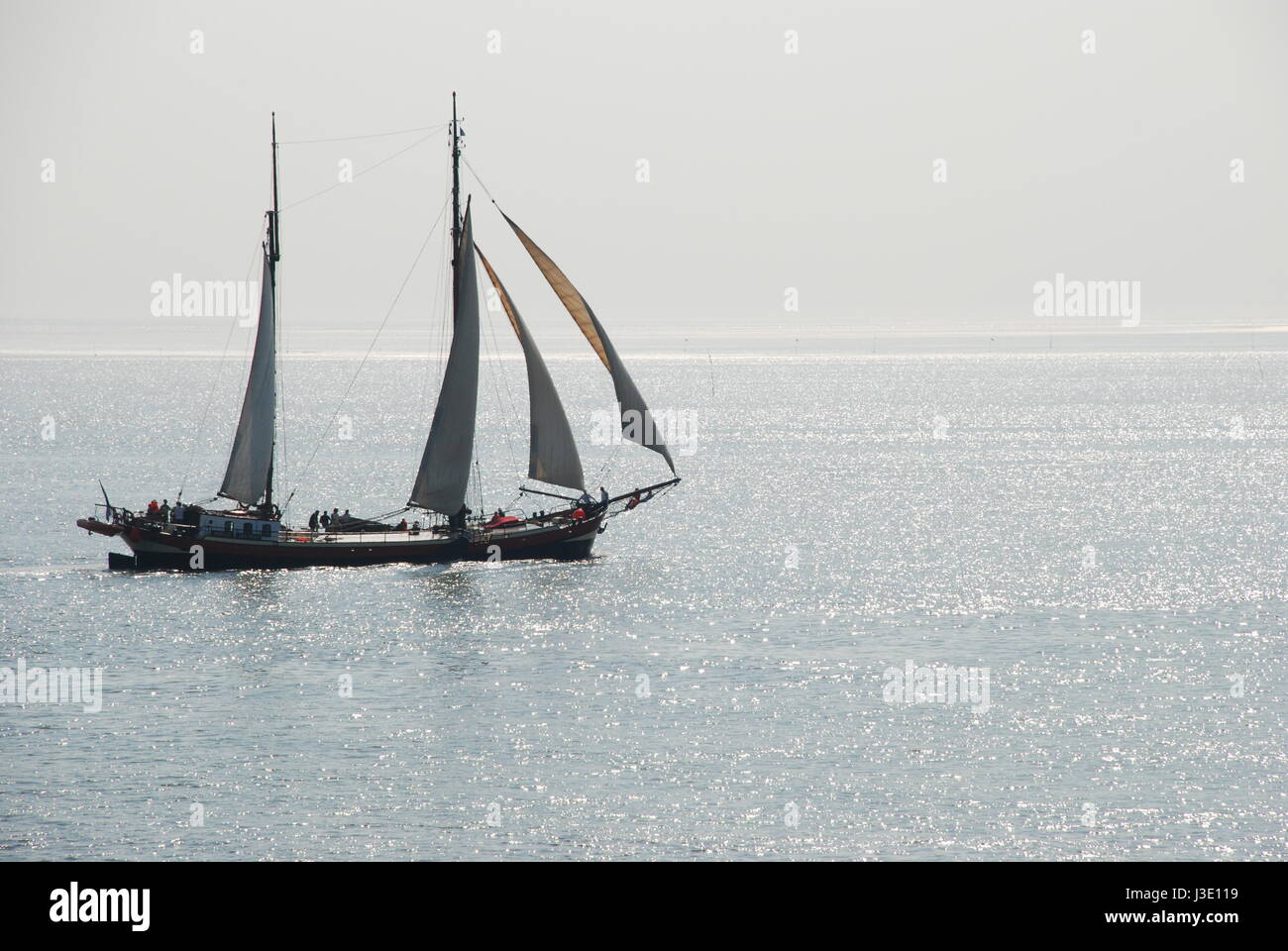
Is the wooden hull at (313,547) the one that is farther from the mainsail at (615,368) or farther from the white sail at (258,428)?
the mainsail at (615,368)

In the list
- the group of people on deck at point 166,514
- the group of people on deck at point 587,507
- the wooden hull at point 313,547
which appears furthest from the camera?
the group of people on deck at point 587,507

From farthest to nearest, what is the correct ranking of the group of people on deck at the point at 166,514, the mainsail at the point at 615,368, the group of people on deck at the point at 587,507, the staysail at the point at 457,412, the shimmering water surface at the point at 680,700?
1. the group of people on deck at the point at 587,507
2. the group of people on deck at the point at 166,514
3. the staysail at the point at 457,412
4. the mainsail at the point at 615,368
5. the shimmering water surface at the point at 680,700

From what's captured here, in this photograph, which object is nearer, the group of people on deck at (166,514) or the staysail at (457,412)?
the staysail at (457,412)

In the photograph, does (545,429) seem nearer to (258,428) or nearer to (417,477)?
(417,477)

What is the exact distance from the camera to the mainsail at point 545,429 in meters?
69.8

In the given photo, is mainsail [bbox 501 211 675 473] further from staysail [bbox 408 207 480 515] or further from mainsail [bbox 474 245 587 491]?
staysail [bbox 408 207 480 515]

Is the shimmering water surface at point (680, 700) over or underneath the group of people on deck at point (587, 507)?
underneath

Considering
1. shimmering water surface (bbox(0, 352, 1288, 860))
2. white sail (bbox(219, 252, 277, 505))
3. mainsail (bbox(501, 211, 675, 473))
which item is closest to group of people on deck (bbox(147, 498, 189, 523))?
white sail (bbox(219, 252, 277, 505))

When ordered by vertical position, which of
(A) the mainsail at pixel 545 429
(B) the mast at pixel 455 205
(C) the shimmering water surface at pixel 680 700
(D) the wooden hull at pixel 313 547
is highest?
(B) the mast at pixel 455 205

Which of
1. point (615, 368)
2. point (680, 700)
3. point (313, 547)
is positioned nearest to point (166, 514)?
point (313, 547)

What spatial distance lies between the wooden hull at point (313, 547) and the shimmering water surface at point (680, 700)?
39.6 inches

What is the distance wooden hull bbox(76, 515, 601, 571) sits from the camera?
70.6 m

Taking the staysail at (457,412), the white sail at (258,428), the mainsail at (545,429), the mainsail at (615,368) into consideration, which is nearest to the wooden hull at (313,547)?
the staysail at (457,412)

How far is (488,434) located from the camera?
18062 centimetres
